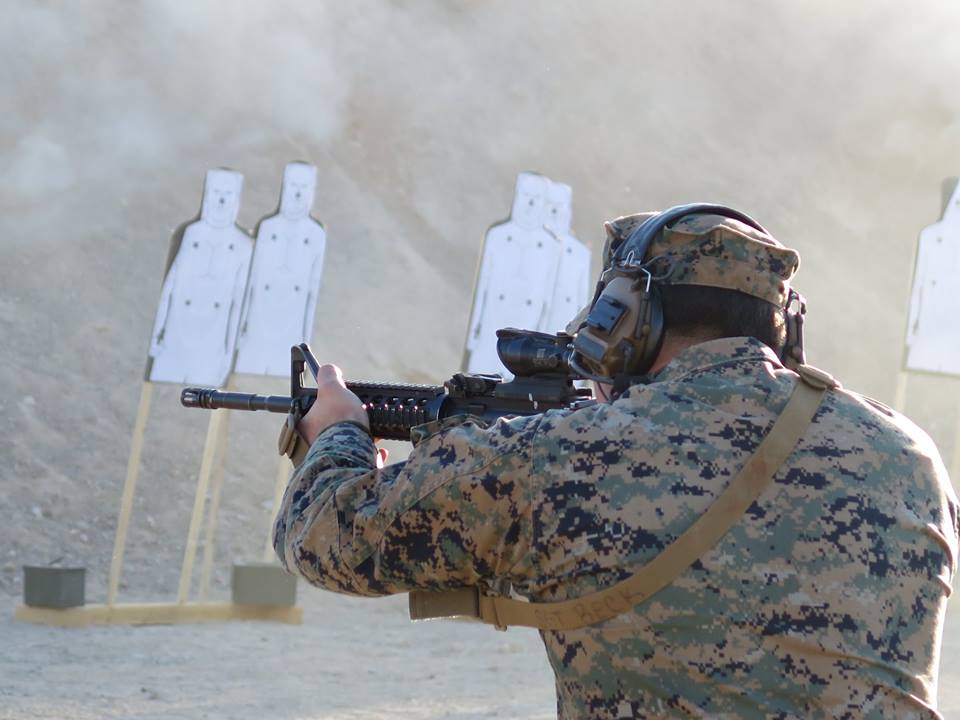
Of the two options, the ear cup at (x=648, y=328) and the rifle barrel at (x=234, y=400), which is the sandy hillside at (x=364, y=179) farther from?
→ the ear cup at (x=648, y=328)

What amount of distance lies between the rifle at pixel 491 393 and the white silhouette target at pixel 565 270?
4.75 metres

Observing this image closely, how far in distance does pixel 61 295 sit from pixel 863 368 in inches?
379

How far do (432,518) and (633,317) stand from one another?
13.2 inches

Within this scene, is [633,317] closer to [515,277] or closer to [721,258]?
[721,258]

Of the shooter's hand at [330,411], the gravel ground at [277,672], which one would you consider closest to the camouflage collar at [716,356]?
the shooter's hand at [330,411]

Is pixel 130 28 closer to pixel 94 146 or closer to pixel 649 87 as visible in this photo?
pixel 94 146

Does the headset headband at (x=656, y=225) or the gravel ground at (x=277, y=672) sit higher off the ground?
the headset headband at (x=656, y=225)

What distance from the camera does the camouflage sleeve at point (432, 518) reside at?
4.26 ft

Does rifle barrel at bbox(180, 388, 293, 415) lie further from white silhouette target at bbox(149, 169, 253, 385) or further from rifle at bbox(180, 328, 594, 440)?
white silhouette target at bbox(149, 169, 253, 385)

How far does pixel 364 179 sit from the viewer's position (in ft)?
45.6

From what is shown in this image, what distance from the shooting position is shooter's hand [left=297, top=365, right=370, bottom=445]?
165 centimetres

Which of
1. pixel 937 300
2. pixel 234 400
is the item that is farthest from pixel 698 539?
pixel 937 300

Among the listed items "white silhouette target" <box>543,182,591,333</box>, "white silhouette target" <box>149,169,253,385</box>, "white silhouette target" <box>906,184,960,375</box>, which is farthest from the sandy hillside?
"white silhouette target" <box>906,184,960,375</box>

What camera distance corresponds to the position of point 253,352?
6.12m
